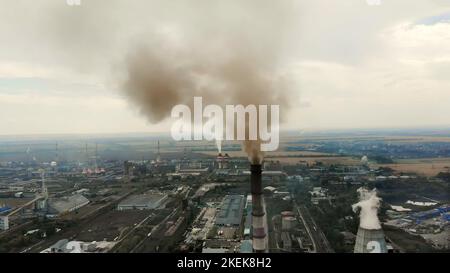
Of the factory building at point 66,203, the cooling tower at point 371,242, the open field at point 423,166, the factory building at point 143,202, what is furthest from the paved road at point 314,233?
the factory building at point 66,203

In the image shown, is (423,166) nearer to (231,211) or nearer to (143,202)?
(231,211)

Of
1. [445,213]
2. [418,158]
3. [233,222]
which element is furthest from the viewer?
[418,158]

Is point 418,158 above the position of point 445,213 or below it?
above

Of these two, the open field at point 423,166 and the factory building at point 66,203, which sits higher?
the open field at point 423,166

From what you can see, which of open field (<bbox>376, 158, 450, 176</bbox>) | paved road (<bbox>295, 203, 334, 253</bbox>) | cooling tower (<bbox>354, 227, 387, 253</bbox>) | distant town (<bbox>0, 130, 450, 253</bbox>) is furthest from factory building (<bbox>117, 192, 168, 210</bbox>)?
open field (<bbox>376, 158, 450, 176</bbox>)

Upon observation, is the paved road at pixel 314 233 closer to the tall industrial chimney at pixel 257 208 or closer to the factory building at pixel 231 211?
the factory building at pixel 231 211
